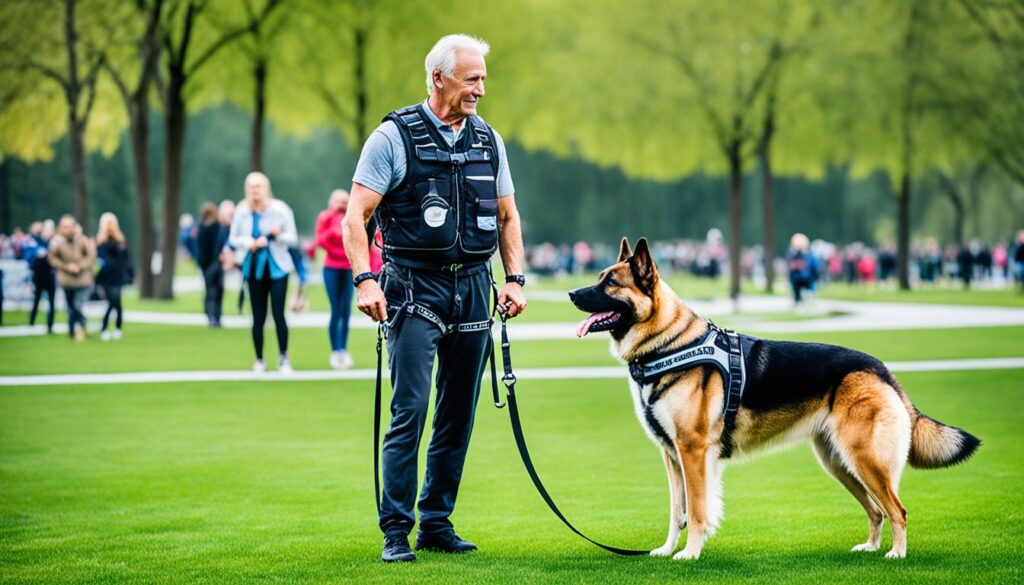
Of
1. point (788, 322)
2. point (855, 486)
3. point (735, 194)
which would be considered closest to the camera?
point (855, 486)

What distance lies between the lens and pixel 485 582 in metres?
5.43

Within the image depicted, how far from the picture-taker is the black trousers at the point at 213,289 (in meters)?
22.7

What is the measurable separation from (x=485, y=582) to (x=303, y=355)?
12.5 meters

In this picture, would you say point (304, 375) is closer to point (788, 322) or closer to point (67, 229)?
point (67, 229)

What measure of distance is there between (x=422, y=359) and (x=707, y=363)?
1.38 m

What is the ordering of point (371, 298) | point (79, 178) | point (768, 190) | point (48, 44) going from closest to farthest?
point (371, 298) < point (48, 44) < point (79, 178) < point (768, 190)

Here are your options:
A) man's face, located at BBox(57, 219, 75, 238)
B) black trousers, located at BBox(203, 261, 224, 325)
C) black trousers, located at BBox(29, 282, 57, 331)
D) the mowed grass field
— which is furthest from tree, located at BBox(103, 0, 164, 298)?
the mowed grass field

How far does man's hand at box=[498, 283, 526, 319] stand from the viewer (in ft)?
20.2

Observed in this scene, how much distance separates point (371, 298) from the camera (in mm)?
5754

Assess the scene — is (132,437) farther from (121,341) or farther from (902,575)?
(121,341)

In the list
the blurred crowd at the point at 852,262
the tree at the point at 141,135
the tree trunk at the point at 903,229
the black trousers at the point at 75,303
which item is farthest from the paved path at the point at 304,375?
the tree trunk at the point at 903,229

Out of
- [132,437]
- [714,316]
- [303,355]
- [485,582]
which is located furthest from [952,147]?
[485,582]

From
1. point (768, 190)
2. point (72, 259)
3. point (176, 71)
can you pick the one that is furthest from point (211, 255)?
point (768, 190)

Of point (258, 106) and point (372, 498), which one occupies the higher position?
point (258, 106)
